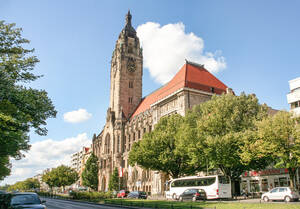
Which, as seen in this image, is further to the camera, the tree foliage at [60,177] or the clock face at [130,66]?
the clock face at [130,66]

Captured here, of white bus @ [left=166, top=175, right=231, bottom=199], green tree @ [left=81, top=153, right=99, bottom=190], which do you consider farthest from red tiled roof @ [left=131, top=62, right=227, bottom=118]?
→ green tree @ [left=81, top=153, right=99, bottom=190]

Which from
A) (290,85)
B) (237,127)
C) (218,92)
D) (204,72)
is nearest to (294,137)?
(237,127)

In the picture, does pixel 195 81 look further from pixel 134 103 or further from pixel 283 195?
pixel 283 195

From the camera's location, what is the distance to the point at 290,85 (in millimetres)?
40844

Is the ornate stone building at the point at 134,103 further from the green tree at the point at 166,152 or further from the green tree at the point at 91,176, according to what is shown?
the green tree at the point at 166,152

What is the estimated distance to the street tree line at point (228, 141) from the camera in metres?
27.6

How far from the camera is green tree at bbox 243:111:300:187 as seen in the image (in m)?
27.2

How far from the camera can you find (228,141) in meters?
29.8

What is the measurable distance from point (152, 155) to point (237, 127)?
534 inches

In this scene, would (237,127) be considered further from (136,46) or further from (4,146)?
(136,46)

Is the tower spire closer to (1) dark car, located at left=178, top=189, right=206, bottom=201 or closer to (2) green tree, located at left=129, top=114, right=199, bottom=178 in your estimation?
(2) green tree, located at left=129, top=114, right=199, bottom=178

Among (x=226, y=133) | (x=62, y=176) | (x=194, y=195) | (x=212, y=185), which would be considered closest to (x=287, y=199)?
(x=212, y=185)

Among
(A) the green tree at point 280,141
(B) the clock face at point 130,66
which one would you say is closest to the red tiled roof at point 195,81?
(A) the green tree at point 280,141

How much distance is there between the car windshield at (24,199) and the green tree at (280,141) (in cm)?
2083
